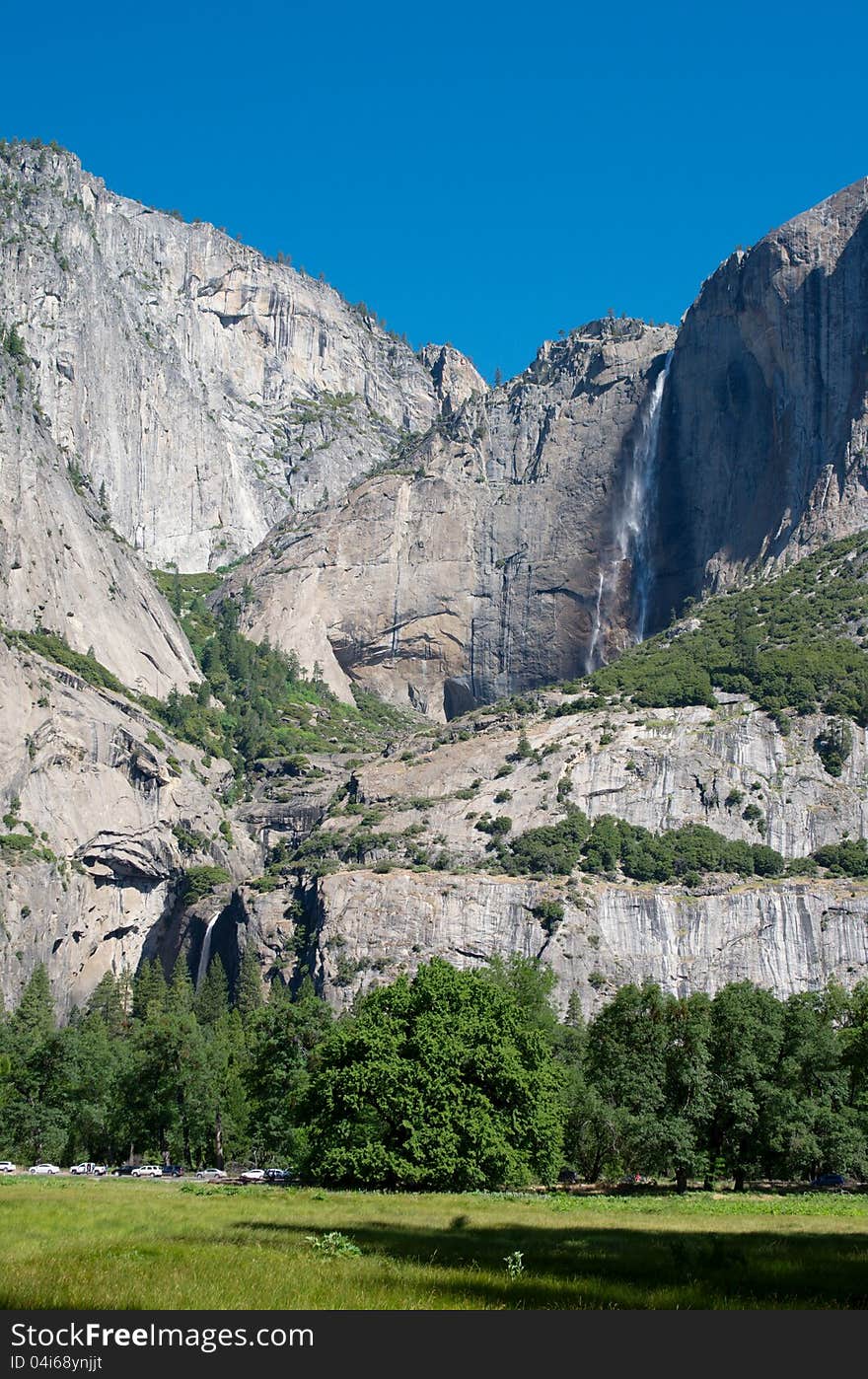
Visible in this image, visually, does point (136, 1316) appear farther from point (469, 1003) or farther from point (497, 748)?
point (497, 748)

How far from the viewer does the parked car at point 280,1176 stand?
67188mm

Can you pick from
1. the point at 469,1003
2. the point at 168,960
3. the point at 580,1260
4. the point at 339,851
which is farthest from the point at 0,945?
the point at 580,1260

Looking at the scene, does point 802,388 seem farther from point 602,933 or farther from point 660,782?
point 602,933

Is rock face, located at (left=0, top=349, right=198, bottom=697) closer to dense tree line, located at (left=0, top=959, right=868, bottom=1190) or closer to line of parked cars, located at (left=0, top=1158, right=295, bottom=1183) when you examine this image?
dense tree line, located at (left=0, top=959, right=868, bottom=1190)

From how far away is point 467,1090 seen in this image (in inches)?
2295

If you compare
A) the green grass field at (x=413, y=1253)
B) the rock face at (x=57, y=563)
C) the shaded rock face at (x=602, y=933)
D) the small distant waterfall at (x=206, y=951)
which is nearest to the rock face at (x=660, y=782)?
the shaded rock face at (x=602, y=933)

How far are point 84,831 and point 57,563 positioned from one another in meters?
40.3

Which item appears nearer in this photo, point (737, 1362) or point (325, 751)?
point (737, 1362)

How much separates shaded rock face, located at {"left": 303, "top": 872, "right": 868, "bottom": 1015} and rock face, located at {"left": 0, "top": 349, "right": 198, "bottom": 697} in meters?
59.2

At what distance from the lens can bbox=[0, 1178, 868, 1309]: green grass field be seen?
2283 centimetres

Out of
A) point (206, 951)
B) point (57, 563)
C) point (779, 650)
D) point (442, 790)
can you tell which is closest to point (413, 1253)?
point (206, 951)

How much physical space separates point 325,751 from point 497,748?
130 ft

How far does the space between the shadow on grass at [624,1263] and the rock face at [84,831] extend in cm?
11016

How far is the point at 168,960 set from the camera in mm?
156375
